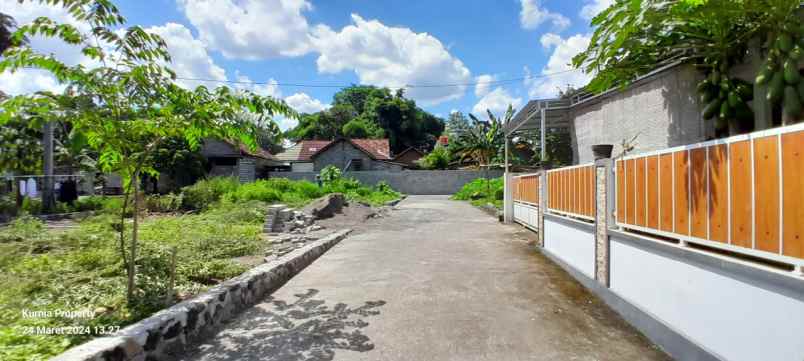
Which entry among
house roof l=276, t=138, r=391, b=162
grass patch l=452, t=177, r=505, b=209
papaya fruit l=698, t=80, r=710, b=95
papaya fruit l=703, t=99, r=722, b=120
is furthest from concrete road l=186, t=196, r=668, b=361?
house roof l=276, t=138, r=391, b=162

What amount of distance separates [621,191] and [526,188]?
5802 mm

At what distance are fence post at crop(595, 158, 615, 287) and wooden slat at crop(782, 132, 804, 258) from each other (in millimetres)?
2285

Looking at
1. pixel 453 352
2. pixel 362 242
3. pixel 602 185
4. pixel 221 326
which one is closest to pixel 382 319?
pixel 453 352

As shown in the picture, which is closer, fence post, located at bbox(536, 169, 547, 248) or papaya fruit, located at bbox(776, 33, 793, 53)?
papaya fruit, located at bbox(776, 33, 793, 53)

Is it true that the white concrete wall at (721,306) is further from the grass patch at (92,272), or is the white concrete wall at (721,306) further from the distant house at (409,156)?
the distant house at (409,156)

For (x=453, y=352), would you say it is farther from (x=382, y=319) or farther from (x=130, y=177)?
(x=130, y=177)

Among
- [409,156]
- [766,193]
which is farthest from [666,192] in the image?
[409,156]

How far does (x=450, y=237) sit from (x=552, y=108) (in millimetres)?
5349

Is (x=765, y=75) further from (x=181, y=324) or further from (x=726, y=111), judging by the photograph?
(x=181, y=324)

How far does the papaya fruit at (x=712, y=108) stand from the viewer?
5.74 metres

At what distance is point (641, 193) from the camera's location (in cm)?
397

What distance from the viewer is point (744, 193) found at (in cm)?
262

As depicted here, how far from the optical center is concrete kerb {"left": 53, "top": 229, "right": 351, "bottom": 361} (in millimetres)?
2777

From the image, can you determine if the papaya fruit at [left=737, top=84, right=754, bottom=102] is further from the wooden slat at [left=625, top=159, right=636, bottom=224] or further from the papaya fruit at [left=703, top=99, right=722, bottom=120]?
the wooden slat at [left=625, top=159, right=636, bottom=224]
